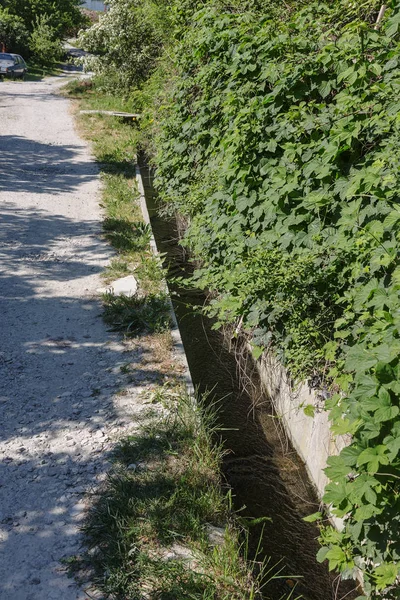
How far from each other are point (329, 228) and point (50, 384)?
2.82 m

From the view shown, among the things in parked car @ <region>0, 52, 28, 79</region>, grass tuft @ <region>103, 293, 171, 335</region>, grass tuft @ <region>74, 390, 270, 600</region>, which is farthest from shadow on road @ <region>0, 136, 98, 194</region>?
parked car @ <region>0, 52, 28, 79</region>

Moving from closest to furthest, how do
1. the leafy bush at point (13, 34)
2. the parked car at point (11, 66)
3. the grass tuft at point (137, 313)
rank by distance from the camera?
the grass tuft at point (137, 313)
the parked car at point (11, 66)
the leafy bush at point (13, 34)

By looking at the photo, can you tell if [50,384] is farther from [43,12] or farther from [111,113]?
[43,12]

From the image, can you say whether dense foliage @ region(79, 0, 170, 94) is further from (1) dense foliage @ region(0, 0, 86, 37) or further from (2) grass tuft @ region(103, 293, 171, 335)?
(1) dense foliage @ region(0, 0, 86, 37)

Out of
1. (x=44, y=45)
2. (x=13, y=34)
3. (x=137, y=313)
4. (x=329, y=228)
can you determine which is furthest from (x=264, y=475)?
(x=13, y=34)

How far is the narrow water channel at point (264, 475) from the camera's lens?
391cm

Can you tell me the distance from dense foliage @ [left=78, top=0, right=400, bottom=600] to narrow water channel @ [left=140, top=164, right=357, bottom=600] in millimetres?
348

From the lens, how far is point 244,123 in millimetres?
5555

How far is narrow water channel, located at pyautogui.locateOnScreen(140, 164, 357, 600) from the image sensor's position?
3914mm

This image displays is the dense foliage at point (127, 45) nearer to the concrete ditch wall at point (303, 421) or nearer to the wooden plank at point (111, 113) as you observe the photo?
the wooden plank at point (111, 113)

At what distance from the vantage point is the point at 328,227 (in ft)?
14.4

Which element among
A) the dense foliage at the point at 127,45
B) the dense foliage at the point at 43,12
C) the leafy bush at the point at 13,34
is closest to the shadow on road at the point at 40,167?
the dense foliage at the point at 127,45

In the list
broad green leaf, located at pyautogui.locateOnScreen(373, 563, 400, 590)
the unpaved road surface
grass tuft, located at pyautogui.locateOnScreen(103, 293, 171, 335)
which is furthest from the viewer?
grass tuft, located at pyautogui.locateOnScreen(103, 293, 171, 335)

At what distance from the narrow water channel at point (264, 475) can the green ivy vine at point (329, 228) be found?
11.2 inches
